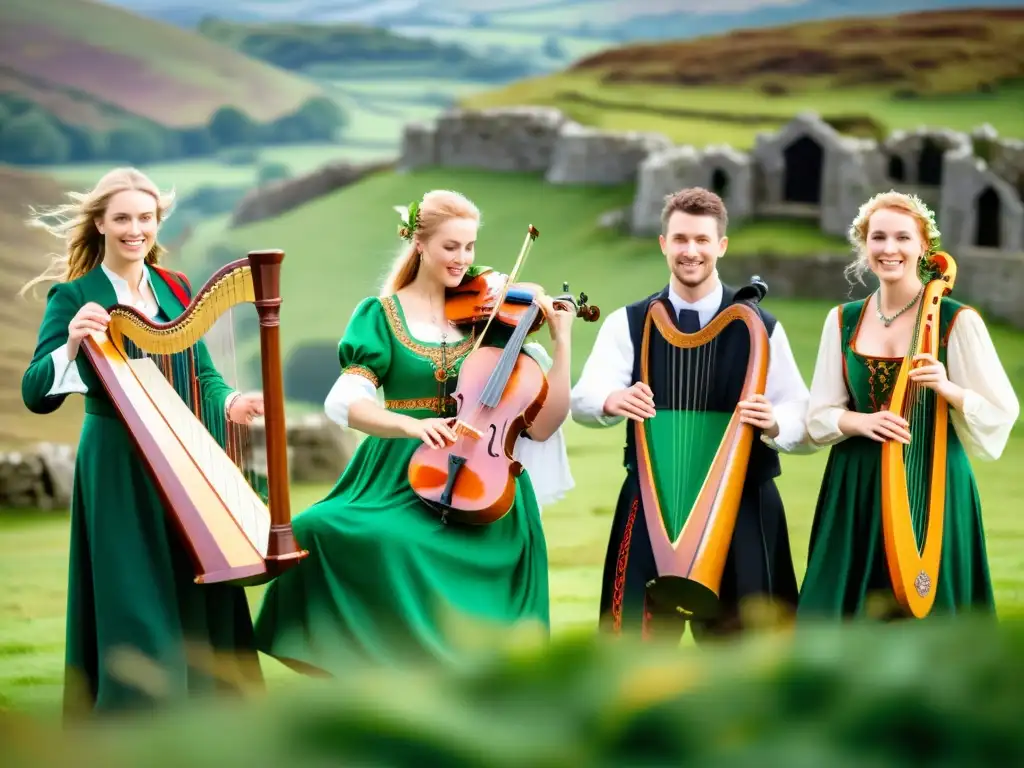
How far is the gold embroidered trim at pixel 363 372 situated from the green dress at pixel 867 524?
3.20ft

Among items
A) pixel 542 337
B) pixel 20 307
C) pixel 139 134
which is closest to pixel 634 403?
pixel 542 337

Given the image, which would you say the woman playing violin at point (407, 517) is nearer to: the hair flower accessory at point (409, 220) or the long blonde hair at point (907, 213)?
the hair flower accessory at point (409, 220)

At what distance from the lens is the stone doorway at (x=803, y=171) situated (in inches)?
587

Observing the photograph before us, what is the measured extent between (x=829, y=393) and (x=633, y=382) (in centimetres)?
41

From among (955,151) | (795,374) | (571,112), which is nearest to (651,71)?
(571,112)

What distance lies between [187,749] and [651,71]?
18259 mm

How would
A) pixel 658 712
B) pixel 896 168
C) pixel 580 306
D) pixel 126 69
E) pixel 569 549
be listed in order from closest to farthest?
pixel 658 712 < pixel 580 306 < pixel 569 549 < pixel 896 168 < pixel 126 69

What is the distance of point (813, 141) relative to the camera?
15156 mm

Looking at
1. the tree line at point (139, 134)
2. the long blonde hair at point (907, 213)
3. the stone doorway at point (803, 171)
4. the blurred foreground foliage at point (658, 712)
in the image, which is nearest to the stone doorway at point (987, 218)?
the stone doorway at point (803, 171)

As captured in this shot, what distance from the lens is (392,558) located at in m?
3.14

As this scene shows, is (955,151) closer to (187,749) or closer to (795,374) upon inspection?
(795,374)

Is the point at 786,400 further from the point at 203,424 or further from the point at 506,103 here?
the point at 506,103

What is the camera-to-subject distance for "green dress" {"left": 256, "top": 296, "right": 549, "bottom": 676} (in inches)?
124

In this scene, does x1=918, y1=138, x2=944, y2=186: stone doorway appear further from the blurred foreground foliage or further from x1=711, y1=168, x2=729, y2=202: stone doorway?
the blurred foreground foliage
